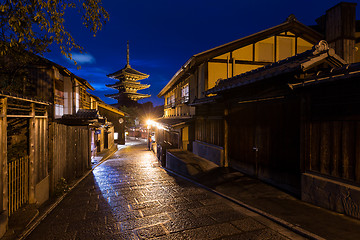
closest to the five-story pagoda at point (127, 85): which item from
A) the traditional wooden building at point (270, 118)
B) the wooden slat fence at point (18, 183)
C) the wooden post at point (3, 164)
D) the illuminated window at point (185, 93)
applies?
the illuminated window at point (185, 93)

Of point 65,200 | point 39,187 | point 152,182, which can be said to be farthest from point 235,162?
point 39,187

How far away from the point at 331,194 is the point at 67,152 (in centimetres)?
1022

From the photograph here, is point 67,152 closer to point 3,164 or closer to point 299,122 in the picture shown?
point 3,164

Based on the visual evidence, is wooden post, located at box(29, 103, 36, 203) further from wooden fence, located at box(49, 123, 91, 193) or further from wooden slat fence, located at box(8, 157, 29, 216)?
wooden fence, located at box(49, 123, 91, 193)

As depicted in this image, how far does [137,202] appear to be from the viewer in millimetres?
6773

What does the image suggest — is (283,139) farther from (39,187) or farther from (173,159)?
(39,187)

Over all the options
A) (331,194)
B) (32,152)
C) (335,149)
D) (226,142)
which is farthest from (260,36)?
(32,152)

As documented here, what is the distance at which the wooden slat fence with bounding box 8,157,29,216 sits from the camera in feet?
16.9

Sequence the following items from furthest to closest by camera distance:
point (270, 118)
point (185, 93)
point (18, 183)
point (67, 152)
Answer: point (185, 93), point (67, 152), point (270, 118), point (18, 183)

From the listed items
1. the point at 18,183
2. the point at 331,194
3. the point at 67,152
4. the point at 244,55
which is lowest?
the point at 331,194

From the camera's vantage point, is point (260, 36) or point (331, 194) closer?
point (331, 194)

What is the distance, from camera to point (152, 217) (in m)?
5.57

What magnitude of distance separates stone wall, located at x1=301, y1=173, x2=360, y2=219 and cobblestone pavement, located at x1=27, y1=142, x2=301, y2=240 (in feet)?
6.50

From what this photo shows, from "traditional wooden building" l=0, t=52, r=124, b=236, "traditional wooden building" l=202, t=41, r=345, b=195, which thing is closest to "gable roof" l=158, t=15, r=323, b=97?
"traditional wooden building" l=202, t=41, r=345, b=195
